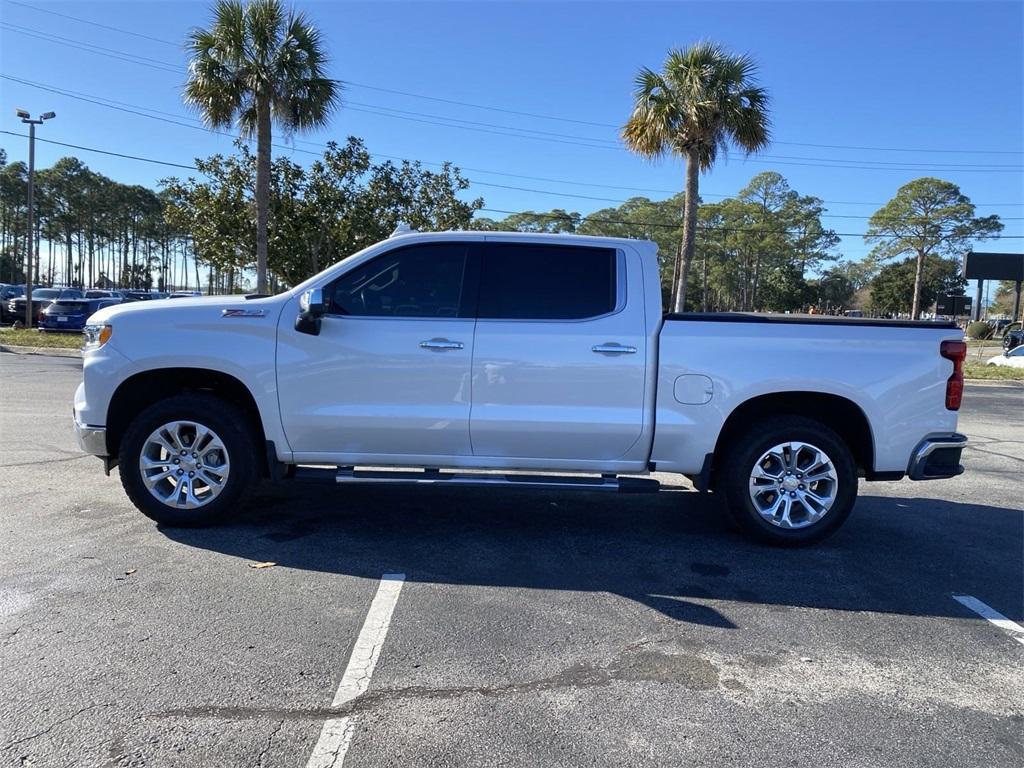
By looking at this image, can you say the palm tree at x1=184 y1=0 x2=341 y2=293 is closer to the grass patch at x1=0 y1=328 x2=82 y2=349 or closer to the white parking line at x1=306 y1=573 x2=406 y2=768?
the grass patch at x1=0 y1=328 x2=82 y2=349

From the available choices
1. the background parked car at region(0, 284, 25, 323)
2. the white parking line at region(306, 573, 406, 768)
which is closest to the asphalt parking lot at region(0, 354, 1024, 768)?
the white parking line at region(306, 573, 406, 768)

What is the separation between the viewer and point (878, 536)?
5383mm

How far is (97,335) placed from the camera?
495 centimetres

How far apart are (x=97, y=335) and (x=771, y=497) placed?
476 centimetres

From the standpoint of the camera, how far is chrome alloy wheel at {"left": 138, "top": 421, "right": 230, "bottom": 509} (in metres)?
→ 4.91

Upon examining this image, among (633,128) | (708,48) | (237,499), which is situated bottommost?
(237,499)

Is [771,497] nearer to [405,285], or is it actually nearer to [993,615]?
[993,615]

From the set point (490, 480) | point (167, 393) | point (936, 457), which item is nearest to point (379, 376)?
point (490, 480)

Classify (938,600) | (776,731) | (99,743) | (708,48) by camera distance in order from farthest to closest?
(708,48) < (938,600) < (776,731) < (99,743)

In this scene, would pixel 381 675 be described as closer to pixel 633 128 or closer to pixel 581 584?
pixel 581 584

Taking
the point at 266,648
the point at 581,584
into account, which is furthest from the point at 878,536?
the point at 266,648

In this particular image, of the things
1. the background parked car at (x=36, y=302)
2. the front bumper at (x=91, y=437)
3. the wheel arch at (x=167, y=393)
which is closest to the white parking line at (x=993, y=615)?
the wheel arch at (x=167, y=393)

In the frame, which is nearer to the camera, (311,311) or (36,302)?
(311,311)

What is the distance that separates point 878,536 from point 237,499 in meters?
4.66
